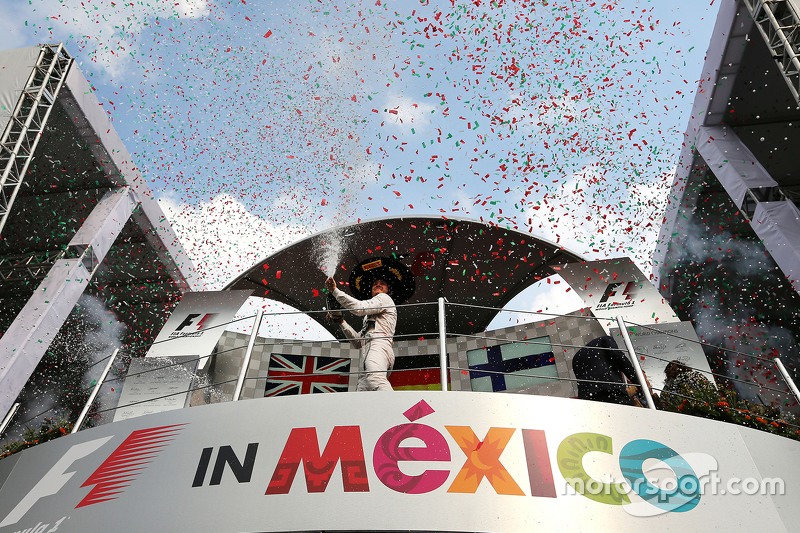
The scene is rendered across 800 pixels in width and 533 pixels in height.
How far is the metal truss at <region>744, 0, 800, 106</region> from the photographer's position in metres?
5.35

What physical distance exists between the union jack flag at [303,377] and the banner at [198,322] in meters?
1.32

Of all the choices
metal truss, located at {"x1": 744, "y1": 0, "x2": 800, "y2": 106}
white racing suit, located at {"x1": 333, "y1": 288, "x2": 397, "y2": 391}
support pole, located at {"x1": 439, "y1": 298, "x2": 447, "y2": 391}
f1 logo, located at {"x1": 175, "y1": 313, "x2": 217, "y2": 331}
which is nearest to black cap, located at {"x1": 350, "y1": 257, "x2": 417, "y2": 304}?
f1 logo, located at {"x1": 175, "y1": 313, "x2": 217, "y2": 331}

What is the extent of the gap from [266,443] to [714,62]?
26.3 feet

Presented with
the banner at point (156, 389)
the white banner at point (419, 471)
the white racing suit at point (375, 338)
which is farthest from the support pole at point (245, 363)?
the banner at point (156, 389)

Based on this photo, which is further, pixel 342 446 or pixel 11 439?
pixel 11 439

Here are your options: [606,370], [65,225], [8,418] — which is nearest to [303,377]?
[8,418]

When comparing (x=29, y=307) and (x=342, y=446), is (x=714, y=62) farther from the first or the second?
(x=29, y=307)

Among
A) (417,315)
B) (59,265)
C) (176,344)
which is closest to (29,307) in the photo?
(59,265)

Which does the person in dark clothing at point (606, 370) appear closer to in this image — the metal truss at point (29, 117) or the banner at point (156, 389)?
the banner at point (156, 389)

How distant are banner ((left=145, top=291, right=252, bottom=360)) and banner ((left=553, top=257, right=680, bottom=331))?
19.5 feet

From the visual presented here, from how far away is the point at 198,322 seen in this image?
346 inches

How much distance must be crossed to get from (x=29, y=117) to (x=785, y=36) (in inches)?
347

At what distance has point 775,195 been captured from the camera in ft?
24.0

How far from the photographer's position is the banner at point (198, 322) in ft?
27.1
